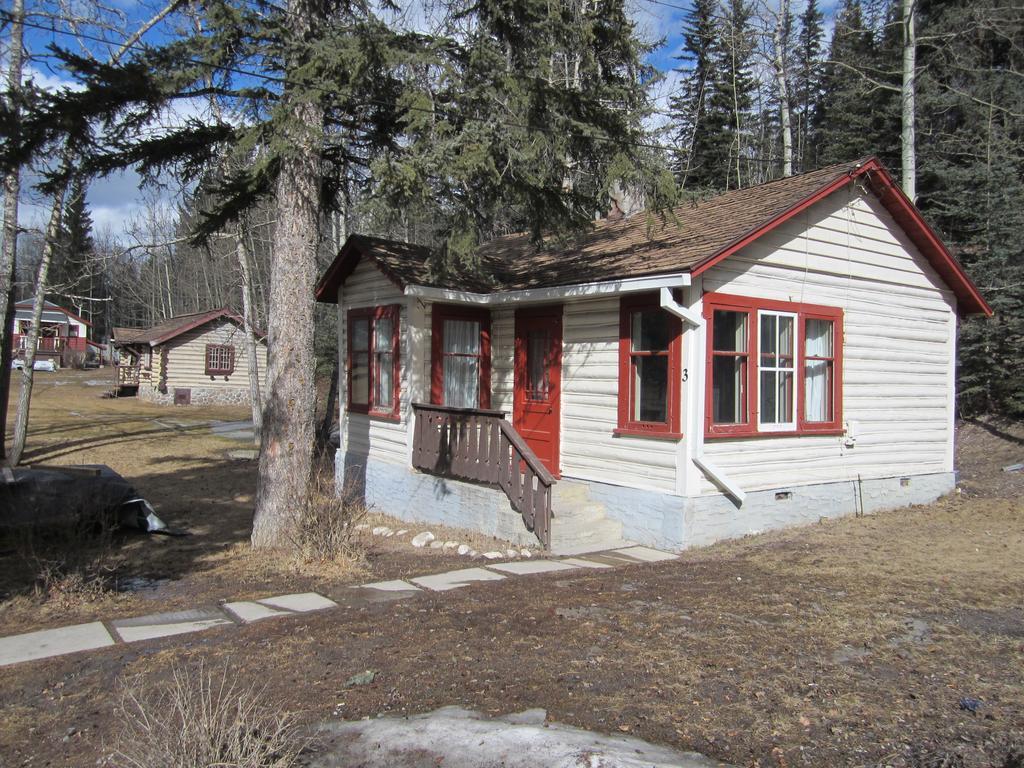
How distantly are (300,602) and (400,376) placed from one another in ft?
17.4

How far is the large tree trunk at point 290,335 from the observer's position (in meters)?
8.45

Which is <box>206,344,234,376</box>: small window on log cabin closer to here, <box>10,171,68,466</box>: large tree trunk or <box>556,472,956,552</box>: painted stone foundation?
<box>10,171,68,466</box>: large tree trunk

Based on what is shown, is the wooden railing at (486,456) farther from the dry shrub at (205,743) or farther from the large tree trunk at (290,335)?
the dry shrub at (205,743)

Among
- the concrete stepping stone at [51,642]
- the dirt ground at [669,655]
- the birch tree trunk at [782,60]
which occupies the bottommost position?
the concrete stepping stone at [51,642]

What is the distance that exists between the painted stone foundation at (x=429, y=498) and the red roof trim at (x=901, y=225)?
12.2ft

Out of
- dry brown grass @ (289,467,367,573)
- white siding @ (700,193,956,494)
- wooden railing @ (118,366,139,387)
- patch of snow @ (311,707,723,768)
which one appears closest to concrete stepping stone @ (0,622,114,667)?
dry brown grass @ (289,467,367,573)

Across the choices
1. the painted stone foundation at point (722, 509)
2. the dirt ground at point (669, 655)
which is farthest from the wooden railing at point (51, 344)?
the painted stone foundation at point (722, 509)

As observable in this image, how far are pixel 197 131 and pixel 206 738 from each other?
763cm

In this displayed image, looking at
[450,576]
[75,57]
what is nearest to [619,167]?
[450,576]

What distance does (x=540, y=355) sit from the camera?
1095 cm

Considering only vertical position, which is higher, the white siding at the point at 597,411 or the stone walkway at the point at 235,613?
the white siding at the point at 597,411

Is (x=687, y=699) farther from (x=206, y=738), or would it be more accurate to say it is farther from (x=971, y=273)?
(x=971, y=273)

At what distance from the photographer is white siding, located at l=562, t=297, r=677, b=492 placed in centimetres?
919

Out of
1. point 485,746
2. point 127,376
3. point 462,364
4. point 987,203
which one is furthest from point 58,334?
point 485,746
